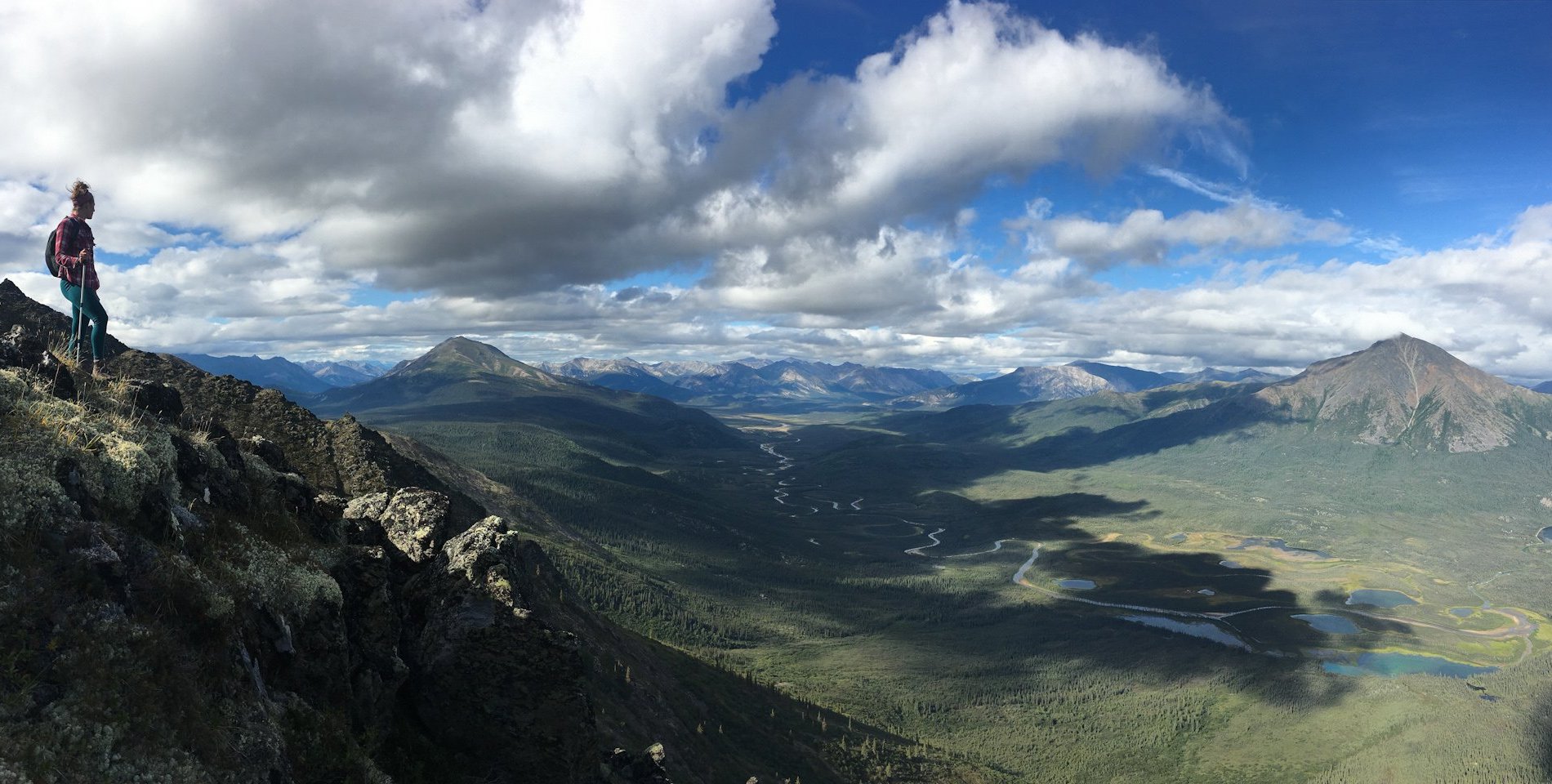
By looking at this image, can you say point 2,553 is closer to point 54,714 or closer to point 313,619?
point 54,714

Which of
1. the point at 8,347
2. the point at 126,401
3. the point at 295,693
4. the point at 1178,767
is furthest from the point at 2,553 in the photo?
the point at 1178,767

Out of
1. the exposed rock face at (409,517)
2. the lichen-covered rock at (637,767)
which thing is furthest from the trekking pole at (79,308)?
the lichen-covered rock at (637,767)

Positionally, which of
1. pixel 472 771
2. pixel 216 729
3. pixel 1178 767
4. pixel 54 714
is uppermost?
pixel 54 714

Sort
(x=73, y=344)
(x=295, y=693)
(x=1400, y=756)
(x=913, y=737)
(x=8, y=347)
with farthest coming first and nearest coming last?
(x=1400, y=756) → (x=913, y=737) → (x=73, y=344) → (x=8, y=347) → (x=295, y=693)

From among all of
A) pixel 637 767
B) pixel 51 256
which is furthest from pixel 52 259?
pixel 637 767

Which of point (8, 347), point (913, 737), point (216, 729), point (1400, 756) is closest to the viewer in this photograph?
Answer: point (216, 729)

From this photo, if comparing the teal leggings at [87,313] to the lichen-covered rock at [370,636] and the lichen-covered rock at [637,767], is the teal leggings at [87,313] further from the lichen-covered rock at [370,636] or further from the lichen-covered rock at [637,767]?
the lichen-covered rock at [637,767]

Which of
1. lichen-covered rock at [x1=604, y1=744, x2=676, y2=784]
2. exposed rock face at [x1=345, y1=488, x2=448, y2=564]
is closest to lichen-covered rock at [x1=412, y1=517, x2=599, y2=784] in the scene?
exposed rock face at [x1=345, y1=488, x2=448, y2=564]

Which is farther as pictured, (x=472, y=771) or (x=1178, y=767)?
(x=1178, y=767)
